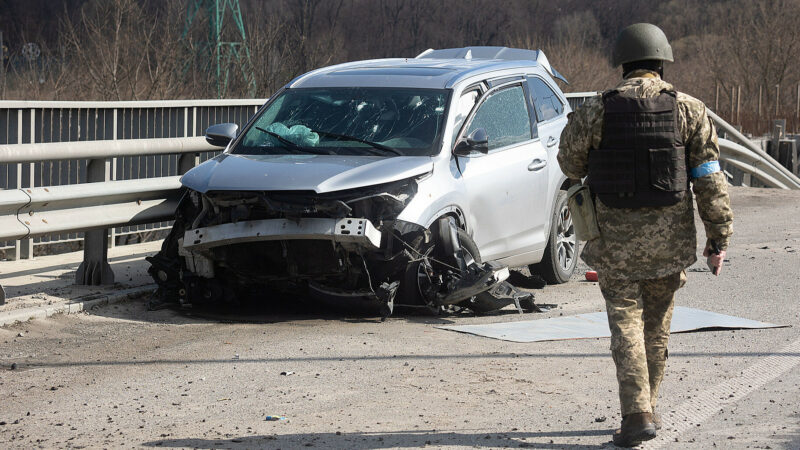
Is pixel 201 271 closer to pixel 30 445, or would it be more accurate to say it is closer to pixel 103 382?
pixel 103 382

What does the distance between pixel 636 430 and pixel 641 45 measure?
1667 mm

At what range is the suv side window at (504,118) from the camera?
345 inches

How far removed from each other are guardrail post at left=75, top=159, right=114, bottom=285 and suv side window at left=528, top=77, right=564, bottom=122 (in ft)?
11.4

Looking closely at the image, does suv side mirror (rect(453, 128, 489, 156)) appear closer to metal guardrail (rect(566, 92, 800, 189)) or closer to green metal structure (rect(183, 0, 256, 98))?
metal guardrail (rect(566, 92, 800, 189))

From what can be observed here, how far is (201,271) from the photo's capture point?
7.88m

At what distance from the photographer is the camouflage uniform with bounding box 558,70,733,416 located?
200 inches

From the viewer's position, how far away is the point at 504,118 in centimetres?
904

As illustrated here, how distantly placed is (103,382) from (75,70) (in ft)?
63.8

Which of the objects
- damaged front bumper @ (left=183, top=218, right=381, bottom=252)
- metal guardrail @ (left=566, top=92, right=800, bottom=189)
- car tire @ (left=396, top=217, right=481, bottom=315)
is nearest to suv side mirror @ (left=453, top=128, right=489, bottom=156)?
car tire @ (left=396, top=217, right=481, bottom=315)

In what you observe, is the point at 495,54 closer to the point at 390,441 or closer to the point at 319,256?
the point at 319,256

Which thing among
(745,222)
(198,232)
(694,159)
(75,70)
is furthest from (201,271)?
(75,70)

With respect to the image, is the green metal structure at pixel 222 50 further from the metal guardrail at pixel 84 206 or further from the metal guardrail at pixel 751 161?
the metal guardrail at pixel 84 206

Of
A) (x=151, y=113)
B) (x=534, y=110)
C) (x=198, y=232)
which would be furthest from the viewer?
(x=151, y=113)

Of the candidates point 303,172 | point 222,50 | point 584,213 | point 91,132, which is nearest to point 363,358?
point 303,172
